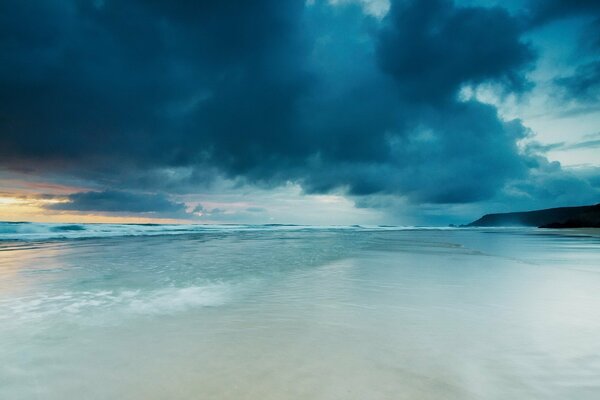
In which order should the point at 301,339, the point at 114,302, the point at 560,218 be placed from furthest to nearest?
the point at 560,218, the point at 114,302, the point at 301,339

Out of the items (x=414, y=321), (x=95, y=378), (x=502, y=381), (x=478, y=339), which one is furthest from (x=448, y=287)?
(x=95, y=378)

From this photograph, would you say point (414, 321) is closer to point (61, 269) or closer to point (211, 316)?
point (211, 316)

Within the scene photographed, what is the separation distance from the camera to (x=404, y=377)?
214 cm

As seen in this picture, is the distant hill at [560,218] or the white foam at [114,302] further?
the distant hill at [560,218]

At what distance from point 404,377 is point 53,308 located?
13.5 feet

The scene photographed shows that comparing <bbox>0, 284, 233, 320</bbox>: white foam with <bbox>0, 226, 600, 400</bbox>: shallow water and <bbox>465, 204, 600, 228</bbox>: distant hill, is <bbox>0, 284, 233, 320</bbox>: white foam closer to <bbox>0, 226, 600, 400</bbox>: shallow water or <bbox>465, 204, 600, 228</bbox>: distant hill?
<bbox>0, 226, 600, 400</bbox>: shallow water

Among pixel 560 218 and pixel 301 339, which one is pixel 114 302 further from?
pixel 560 218

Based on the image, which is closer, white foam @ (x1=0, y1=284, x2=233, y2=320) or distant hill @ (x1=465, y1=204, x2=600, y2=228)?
white foam @ (x1=0, y1=284, x2=233, y2=320)

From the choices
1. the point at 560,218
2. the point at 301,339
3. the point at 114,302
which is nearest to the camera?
the point at 301,339

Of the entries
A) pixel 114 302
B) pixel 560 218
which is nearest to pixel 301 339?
pixel 114 302

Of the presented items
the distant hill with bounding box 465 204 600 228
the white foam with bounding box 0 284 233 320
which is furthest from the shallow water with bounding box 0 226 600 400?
the distant hill with bounding box 465 204 600 228

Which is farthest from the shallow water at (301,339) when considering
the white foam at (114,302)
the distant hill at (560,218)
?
the distant hill at (560,218)

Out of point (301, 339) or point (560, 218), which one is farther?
point (560, 218)

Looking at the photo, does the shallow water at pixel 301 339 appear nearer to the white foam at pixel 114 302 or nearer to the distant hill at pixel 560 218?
the white foam at pixel 114 302
